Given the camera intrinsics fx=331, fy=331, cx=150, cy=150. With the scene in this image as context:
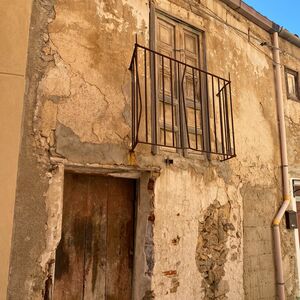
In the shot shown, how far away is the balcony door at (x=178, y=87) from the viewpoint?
3.75 metres

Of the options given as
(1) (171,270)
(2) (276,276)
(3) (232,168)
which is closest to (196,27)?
(3) (232,168)

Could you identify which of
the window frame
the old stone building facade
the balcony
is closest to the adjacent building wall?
the old stone building facade

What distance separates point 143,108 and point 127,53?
2.00ft

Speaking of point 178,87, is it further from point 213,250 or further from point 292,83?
point 292,83

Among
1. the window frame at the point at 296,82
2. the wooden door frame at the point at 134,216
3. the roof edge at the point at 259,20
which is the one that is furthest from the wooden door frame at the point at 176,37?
the window frame at the point at 296,82

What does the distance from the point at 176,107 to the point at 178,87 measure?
24cm

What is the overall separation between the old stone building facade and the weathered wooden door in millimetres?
10

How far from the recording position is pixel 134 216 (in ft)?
11.6

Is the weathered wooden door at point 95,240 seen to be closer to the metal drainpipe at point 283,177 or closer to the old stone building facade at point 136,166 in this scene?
the old stone building facade at point 136,166

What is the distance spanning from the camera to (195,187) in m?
3.79

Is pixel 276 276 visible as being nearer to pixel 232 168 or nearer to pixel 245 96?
pixel 232 168

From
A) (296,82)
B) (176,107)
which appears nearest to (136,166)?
(176,107)

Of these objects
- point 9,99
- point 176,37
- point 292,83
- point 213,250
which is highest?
point 292,83

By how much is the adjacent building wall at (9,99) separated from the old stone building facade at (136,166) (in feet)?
0.08
